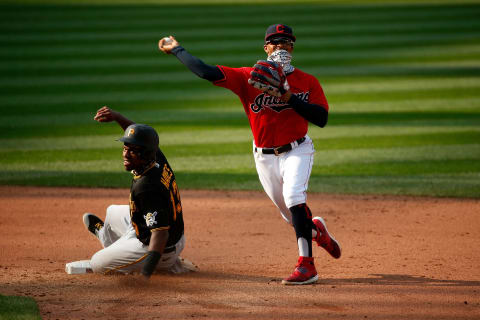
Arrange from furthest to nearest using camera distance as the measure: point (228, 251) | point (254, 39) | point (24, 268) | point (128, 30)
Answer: point (128, 30)
point (254, 39)
point (228, 251)
point (24, 268)

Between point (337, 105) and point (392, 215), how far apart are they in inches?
218

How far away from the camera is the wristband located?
4809mm

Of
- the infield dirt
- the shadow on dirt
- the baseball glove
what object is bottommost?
the shadow on dirt

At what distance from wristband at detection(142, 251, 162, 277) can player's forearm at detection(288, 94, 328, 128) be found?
1412 millimetres

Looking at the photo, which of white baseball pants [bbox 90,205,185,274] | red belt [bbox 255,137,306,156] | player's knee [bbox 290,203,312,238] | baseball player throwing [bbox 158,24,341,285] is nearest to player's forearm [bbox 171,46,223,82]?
baseball player throwing [bbox 158,24,341,285]

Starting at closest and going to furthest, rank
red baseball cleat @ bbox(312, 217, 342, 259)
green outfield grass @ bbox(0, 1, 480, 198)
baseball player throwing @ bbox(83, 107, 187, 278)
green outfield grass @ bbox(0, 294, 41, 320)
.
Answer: green outfield grass @ bbox(0, 294, 41, 320) → baseball player throwing @ bbox(83, 107, 187, 278) → red baseball cleat @ bbox(312, 217, 342, 259) → green outfield grass @ bbox(0, 1, 480, 198)

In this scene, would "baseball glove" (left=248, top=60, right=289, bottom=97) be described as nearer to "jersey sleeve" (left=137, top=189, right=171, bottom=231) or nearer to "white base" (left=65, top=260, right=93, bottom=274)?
"jersey sleeve" (left=137, top=189, right=171, bottom=231)

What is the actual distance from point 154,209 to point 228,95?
29.1 feet

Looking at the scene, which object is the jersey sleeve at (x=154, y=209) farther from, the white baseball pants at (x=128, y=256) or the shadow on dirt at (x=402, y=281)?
the shadow on dirt at (x=402, y=281)

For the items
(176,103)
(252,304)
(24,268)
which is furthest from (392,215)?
(176,103)

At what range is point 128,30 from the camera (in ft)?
66.4

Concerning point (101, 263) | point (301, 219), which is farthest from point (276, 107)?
point (101, 263)

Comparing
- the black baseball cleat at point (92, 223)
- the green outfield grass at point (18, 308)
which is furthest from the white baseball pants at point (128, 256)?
the green outfield grass at point (18, 308)

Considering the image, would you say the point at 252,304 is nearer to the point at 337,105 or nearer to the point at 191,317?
the point at 191,317
